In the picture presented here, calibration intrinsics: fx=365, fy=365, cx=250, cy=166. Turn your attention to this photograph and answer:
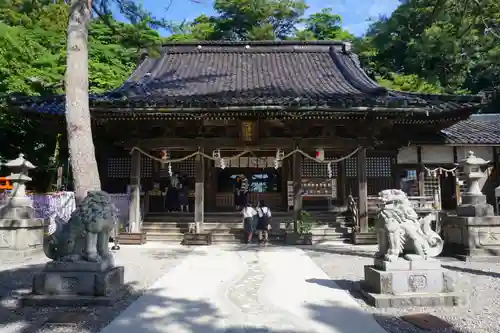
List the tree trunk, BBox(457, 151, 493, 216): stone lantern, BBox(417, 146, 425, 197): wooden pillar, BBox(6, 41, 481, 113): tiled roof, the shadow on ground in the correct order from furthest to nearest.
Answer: BBox(417, 146, 425, 197): wooden pillar < BBox(6, 41, 481, 113): tiled roof < BBox(457, 151, 493, 216): stone lantern < the shadow on ground < the tree trunk

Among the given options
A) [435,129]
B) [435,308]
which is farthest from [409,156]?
[435,308]

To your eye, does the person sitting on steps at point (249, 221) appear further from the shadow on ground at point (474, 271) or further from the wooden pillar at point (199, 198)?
the shadow on ground at point (474, 271)

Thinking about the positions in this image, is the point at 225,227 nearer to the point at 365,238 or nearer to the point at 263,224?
the point at 263,224

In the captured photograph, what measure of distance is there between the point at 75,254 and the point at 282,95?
7622 millimetres

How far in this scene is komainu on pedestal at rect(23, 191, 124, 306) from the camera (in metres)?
4.98

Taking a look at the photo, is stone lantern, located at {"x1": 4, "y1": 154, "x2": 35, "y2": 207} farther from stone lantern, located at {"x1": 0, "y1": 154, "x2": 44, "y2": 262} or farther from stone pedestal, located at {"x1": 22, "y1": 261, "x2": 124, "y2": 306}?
stone pedestal, located at {"x1": 22, "y1": 261, "x2": 124, "y2": 306}

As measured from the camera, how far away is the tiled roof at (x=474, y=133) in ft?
45.2

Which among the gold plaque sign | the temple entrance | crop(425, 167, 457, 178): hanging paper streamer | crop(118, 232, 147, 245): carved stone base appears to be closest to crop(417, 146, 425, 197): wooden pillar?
crop(425, 167, 457, 178): hanging paper streamer

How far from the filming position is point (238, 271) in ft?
23.5

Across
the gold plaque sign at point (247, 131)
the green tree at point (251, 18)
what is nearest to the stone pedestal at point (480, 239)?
the gold plaque sign at point (247, 131)

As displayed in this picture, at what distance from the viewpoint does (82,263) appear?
5.11 meters

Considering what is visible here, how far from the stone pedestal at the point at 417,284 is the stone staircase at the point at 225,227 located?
20.8ft

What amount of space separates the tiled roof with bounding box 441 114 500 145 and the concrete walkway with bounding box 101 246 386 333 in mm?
Result: 9629

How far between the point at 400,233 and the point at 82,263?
14.6ft
